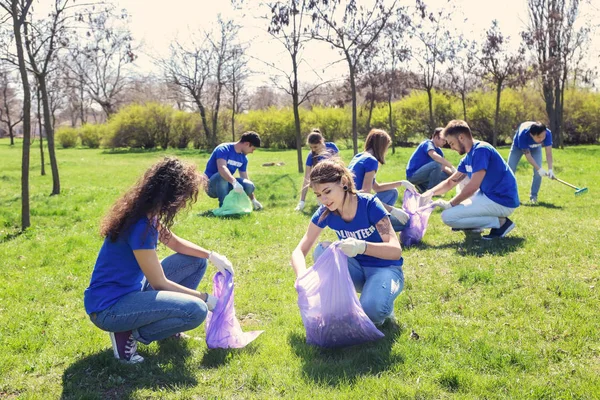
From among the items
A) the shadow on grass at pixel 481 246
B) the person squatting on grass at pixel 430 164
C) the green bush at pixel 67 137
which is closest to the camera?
the shadow on grass at pixel 481 246

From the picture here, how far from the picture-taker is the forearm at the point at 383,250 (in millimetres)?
3059

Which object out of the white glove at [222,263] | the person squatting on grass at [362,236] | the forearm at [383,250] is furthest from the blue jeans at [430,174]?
the white glove at [222,263]

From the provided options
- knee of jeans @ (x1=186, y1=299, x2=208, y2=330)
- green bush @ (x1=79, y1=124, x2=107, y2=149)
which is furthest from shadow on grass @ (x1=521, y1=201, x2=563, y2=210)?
green bush @ (x1=79, y1=124, x2=107, y2=149)

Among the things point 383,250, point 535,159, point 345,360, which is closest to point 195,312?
point 345,360

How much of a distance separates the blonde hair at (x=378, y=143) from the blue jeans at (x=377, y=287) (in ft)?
7.76

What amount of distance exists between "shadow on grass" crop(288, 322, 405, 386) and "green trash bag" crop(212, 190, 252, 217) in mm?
4506

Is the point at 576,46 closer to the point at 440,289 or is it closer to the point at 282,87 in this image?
the point at 282,87

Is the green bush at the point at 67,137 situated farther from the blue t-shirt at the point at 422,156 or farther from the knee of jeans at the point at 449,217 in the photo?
the knee of jeans at the point at 449,217

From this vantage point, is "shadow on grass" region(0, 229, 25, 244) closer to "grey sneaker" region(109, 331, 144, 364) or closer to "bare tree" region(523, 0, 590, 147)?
"grey sneaker" region(109, 331, 144, 364)

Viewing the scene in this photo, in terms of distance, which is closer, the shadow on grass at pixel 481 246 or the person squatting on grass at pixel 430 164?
the shadow on grass at pixel 481 246

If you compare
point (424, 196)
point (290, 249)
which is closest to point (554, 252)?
point (424, 196)

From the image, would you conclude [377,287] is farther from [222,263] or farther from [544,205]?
[544,205]

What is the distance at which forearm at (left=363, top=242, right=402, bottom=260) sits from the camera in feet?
10.0

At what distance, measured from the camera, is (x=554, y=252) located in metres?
4.79
